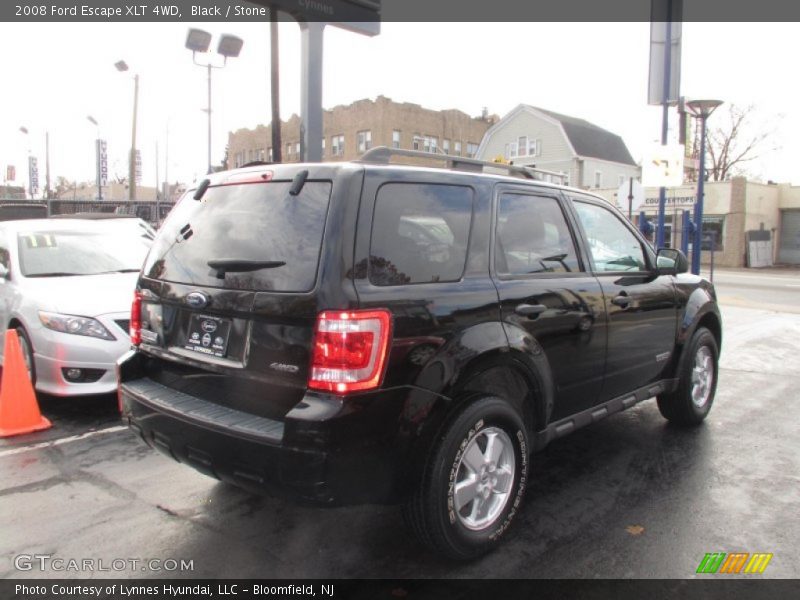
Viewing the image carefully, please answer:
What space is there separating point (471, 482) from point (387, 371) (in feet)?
2.70

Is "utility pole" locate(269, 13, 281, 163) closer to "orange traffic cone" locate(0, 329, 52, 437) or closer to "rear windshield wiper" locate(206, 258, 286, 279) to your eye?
"orange traffic cone" locate(0, 329, 52, 437)

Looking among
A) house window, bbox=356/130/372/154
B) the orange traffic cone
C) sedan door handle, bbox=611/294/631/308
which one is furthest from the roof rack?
house window, bbox=356/130/372/154

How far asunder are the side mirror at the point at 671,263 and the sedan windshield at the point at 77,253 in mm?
4982

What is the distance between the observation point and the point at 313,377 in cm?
264

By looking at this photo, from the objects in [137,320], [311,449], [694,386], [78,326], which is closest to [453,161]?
[311,449]

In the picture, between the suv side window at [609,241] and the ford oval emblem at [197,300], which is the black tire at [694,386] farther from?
the ford oval emblem at [197,300]

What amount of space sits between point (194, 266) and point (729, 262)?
36139 mm

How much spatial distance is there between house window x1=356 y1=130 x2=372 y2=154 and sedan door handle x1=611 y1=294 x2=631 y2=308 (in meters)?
42.7

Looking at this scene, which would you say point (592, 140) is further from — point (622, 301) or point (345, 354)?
point (345, 354)

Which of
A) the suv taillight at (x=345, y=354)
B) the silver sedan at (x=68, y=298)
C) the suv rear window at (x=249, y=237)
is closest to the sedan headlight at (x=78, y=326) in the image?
the silver sedan at (x=68, y=298)

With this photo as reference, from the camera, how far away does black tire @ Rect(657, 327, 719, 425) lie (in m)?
4.94

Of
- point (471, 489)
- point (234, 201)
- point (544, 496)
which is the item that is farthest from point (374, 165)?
point (544, 496)

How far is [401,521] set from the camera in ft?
11.4

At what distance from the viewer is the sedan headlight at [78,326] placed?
521 centimetres
